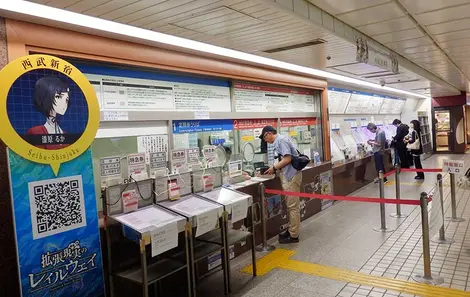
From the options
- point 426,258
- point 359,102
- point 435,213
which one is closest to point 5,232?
point 426,258

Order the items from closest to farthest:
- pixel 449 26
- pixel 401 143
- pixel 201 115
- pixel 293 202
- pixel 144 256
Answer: pixel 144 256 → pixel 449 26 → pixel 201 115 → pixel 293 202 → pixel 401 143

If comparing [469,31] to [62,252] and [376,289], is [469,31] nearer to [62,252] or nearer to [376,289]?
[376,289]

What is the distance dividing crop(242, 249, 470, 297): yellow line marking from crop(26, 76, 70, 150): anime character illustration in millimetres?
2596

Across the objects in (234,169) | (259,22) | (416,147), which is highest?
(259,22)

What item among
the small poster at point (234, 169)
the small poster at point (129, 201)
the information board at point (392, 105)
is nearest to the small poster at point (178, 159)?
the small poster at point (129, 201)

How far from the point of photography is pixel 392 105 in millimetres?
12859

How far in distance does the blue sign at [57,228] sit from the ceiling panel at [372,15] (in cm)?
280

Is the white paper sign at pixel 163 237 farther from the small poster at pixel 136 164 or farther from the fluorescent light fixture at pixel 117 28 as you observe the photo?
the fluorescent light fixture at pixel 117 28

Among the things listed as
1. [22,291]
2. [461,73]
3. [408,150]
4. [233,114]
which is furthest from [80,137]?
[408,150]

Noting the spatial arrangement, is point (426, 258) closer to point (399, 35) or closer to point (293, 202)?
point (293, 202)

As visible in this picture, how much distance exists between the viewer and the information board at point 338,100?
832 centimetres

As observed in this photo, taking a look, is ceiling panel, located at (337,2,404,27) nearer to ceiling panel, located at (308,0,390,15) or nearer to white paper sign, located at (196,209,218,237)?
ceiling panel, located at (308,0,390,15)

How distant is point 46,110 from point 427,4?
3410mm

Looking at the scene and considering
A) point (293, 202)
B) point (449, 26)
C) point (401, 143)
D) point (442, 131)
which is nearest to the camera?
point (449, 26)
